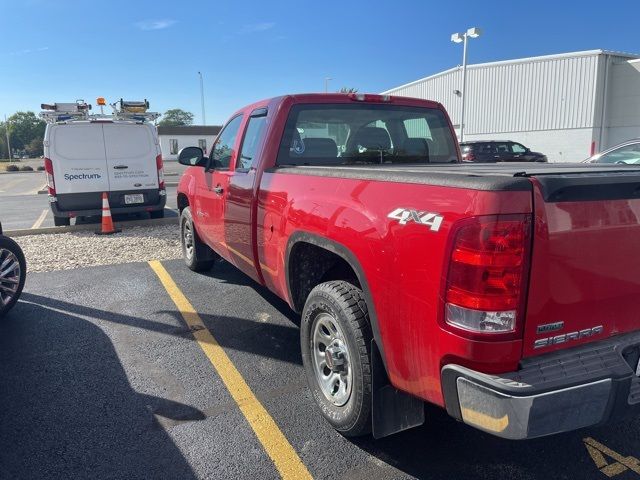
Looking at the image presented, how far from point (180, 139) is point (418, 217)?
52.3 m

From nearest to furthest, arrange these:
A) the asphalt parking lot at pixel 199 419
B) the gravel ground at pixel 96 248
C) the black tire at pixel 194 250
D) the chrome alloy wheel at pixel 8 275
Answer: the asphalt parking lot at pixel 199 419 < the chrome alloy wheel at pixel 8 275 < the black tire at pixel 194 250 < the gravel ground at pixel 96 248

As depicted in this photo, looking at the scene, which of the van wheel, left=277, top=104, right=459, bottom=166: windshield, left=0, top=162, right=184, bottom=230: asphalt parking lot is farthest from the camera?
left=0, top=162, right=184, bottom=230: asphalt parking lot

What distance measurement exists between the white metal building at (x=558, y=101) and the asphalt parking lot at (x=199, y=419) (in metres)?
27.5

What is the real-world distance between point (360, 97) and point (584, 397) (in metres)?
2.93

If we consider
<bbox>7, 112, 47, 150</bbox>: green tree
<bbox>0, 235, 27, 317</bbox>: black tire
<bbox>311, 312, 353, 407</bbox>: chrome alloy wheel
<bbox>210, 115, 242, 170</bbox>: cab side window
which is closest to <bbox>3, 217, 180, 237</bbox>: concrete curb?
<bbox>0, 235, 27, 317</bbox>: black tire

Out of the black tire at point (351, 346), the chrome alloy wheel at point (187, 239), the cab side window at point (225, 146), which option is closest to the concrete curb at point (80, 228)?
the chrome alloy wheel at point (187, 239)

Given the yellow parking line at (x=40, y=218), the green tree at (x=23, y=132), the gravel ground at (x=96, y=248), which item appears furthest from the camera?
the green tree at (x=23, y=132)

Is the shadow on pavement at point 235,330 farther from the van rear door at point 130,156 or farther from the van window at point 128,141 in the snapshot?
the van window at point 128,141

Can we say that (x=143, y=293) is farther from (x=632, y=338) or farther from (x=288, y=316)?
(x=632, y=338)

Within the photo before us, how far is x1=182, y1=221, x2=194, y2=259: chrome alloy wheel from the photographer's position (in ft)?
20.5

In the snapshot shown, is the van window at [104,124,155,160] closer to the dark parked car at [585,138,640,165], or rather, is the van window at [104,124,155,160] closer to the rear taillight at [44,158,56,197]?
the rear taillight at [44,158,56,197]

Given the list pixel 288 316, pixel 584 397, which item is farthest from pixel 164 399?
pixel 584 397

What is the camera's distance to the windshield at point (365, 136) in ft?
12.5

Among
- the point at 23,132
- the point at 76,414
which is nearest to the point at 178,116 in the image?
the point at 23,132
